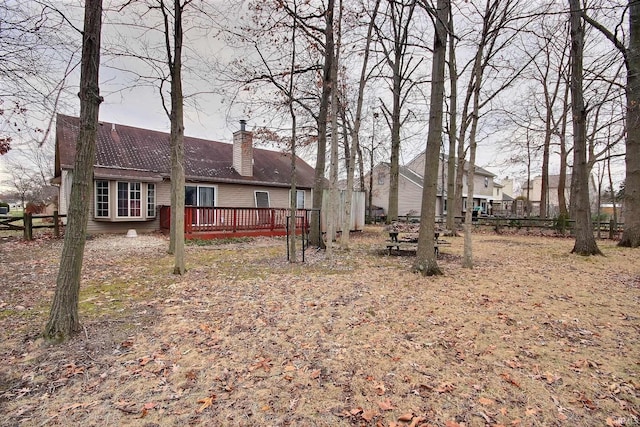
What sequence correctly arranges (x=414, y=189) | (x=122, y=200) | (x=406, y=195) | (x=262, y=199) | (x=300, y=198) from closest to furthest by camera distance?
(x=122, y=200) < (x=262, y=199) < (x=300, y=198) < (x=414, y=189) < (x=406, y=195)

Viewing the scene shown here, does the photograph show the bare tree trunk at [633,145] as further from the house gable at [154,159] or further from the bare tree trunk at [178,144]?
the bare tree trunk at [178,144]

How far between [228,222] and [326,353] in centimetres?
1064

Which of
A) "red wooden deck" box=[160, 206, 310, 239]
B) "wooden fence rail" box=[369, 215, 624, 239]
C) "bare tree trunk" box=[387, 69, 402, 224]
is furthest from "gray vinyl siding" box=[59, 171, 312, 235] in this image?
"wooden fence rail" box=[369, 215, 624, 239]

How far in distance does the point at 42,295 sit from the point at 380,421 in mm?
5570

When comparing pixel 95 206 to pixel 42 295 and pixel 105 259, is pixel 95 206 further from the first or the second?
pixel 42 295

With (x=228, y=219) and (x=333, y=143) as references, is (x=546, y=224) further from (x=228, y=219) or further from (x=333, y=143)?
(x=228, y=219)

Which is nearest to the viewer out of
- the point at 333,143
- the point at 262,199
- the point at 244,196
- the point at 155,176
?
the point at 333,143

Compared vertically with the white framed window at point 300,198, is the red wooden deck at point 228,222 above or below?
below

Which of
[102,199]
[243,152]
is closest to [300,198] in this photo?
[243,152]

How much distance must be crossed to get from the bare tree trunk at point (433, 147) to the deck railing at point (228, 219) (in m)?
5.25

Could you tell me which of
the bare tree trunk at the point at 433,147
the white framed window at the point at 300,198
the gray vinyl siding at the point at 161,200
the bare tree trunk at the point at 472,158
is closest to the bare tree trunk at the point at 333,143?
the bare tree trunk at the point at 433,147

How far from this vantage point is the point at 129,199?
13.7 m

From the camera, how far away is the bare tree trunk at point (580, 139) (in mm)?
9102

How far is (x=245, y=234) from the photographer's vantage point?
13656 mm
